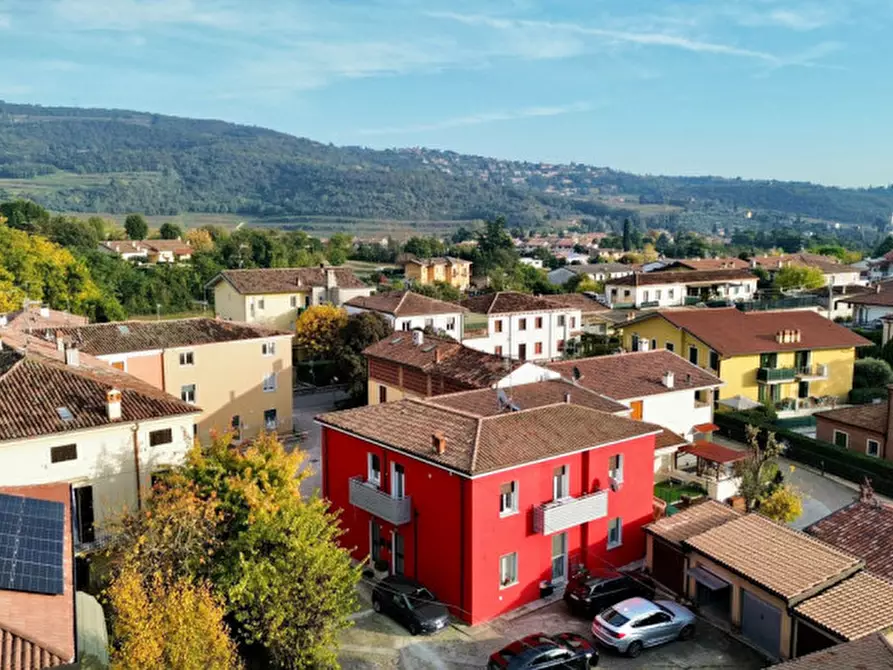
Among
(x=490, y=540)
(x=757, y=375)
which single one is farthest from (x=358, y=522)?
(x=757, y=375)

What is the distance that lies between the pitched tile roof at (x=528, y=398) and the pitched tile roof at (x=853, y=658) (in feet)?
43.1

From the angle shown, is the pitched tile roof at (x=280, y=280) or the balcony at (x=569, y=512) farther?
the pitched tile roof at (x=280, y=280)

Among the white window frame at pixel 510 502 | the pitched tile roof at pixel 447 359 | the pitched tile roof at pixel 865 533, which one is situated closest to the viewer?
the pitched tile roof at pixel 865 533

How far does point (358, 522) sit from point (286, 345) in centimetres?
1741

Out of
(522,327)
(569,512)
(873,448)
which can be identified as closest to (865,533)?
(569,512)

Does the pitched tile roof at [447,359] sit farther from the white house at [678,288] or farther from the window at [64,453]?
the white house at [678,288]

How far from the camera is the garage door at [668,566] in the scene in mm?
23625

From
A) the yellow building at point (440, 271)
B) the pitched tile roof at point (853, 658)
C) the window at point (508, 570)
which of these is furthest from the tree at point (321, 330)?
the pitched tile roof at point (853, 658)

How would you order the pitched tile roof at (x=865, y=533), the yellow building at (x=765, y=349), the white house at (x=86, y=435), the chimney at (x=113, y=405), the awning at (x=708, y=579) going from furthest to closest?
the yellow building at (x=765, y=349) < the chimney at (x=113, y=405) < the white house at (x=86, y=435) < the pitched tile roof at (x=865, y=533) < the awning at (x=708, y=579)

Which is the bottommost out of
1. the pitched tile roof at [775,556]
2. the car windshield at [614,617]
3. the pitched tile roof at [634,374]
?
the car windshield at [614,617]

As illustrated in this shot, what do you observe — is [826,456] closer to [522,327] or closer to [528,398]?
[528,398]

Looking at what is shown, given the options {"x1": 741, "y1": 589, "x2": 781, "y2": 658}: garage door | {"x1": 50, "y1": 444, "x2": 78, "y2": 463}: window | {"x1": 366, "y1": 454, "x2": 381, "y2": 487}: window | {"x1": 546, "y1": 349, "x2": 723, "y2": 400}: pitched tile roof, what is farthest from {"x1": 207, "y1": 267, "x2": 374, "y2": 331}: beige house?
{"x1": 741, "y1": 589, "x2": 781, "y2": 658}: garage door

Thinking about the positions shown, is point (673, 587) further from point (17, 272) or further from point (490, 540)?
point (17, 272)

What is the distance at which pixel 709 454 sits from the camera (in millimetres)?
33312
